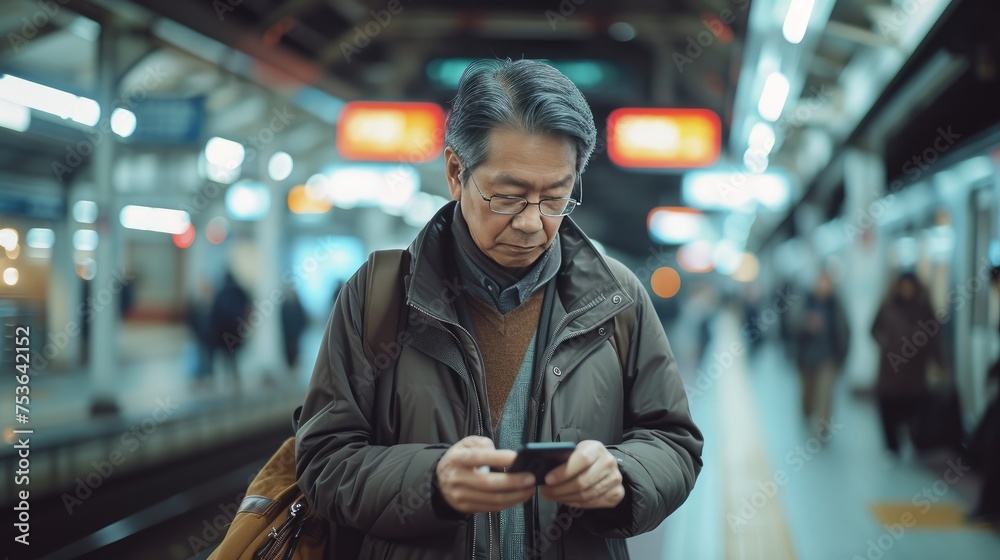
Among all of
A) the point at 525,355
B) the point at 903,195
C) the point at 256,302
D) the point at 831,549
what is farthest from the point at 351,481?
the point at 256,302

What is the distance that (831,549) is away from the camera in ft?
15.0

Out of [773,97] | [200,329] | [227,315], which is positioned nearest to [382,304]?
[773,97]

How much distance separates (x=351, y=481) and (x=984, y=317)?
22.9 feet

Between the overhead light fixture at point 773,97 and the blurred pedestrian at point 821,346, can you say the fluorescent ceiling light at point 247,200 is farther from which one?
the blurred pedestrian at point 821,346

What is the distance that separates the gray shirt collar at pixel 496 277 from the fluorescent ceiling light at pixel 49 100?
6118 millimetres

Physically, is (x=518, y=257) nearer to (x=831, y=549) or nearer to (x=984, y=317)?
(x=831, y=549)

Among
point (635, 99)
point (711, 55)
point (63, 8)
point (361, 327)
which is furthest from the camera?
point (711, 55)

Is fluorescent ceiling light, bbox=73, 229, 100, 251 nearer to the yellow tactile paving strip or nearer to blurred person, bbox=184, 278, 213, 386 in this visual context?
blurred person, bbox=184, 278, 213, 386

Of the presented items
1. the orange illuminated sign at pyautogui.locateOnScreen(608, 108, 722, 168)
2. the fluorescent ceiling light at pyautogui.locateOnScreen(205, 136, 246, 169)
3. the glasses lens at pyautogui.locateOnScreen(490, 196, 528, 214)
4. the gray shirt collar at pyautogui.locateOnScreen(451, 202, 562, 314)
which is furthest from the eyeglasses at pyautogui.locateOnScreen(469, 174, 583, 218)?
the fluorescent ceiling light at pyautogui.locateOnScreen(205, 136, 246, 169)

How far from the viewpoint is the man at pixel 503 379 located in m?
1.39

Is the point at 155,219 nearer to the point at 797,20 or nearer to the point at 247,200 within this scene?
the point at 247,200

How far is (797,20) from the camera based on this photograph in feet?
20.5

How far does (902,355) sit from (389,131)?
536 centimetres

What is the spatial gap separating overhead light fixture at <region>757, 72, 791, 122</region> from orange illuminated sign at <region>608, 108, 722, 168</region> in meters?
0.69
